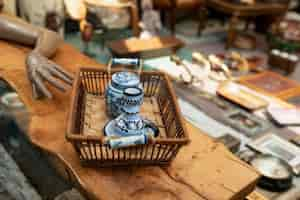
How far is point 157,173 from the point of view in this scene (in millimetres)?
925

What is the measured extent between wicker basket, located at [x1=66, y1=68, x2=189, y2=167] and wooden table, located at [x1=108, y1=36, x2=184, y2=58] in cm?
134

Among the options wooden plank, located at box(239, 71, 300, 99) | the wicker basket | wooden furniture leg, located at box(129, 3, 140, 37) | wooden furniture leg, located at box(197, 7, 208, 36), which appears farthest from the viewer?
wooden furniture leg, located at box(197, 7, 208, 36)

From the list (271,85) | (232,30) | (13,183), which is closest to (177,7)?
(232,30)

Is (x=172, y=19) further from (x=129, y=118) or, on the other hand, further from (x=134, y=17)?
(x=129, y=118)

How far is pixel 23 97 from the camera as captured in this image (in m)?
1.22

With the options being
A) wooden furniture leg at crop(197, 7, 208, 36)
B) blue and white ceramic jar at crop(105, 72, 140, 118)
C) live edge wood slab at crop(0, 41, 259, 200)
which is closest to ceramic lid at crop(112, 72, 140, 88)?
blue and white ceramic jar at crop(105, 72, 140, 118)

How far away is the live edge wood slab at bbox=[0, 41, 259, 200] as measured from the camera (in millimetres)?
872

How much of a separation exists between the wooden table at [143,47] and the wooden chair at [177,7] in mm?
1086

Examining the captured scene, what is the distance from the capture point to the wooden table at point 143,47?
8.43ft

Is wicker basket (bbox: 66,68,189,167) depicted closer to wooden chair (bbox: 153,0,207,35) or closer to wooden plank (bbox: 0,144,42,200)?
wooden plank (bbox: 0,144,42,200)

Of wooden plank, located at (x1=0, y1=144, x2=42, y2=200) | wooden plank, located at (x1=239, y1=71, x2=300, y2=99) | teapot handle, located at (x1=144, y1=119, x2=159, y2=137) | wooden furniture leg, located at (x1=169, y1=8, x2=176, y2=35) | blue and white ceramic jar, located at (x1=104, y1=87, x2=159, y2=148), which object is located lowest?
wooden plank, located at (x1=0, y1=144, x2=42, y2=200)

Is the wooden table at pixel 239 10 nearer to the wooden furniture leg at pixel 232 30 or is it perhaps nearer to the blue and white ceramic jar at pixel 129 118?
the wooden furniture leg at pixel 232 30

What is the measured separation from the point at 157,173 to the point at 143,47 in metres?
1.90

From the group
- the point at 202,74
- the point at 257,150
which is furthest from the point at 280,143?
the point at 202,74
